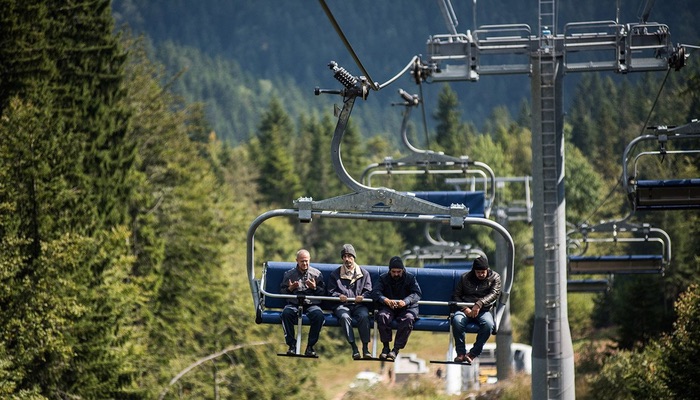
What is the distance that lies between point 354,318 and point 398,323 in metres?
0.51

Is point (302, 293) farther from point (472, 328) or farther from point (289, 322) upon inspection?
point (472, 328)

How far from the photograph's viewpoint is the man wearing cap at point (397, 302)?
50.8 ft

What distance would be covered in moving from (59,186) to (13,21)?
15.8ft

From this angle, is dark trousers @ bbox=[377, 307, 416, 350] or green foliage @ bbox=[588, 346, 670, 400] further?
green foliage @ bbox=[588, 346, 670, 400]

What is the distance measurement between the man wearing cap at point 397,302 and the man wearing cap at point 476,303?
50 centimetres

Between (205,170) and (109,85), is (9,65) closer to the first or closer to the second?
(109,85)

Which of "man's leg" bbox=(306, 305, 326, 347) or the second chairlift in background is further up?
the second chairlift in background

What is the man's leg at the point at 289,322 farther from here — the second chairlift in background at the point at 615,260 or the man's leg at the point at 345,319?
the second chairlift in background at the point at 615,260

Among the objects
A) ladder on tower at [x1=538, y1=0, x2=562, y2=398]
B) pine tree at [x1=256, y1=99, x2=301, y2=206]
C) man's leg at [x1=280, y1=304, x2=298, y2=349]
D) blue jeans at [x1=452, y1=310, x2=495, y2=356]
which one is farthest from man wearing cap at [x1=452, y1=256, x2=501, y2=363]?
pine tree at [x1=256, y1=99, x2=301, y2=206]

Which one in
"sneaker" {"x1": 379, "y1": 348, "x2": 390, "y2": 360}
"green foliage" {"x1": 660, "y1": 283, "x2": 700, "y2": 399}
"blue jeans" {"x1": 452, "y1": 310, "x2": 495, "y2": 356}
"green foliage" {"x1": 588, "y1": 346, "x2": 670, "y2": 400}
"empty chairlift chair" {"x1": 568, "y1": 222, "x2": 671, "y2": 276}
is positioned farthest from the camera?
"green foliage" {"x1": 588, "y1": 346, "x2": 670, "y2": 400}

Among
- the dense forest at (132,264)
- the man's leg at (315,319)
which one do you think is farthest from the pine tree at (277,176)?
the man's leg at (315,319)

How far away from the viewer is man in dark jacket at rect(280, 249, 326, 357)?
1573 centimetres

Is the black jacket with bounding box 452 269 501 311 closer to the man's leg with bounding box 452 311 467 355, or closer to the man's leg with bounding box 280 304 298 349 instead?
the man's leg with bounding box 452 311 467 355

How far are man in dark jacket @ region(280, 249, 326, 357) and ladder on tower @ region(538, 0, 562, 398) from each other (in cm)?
291
